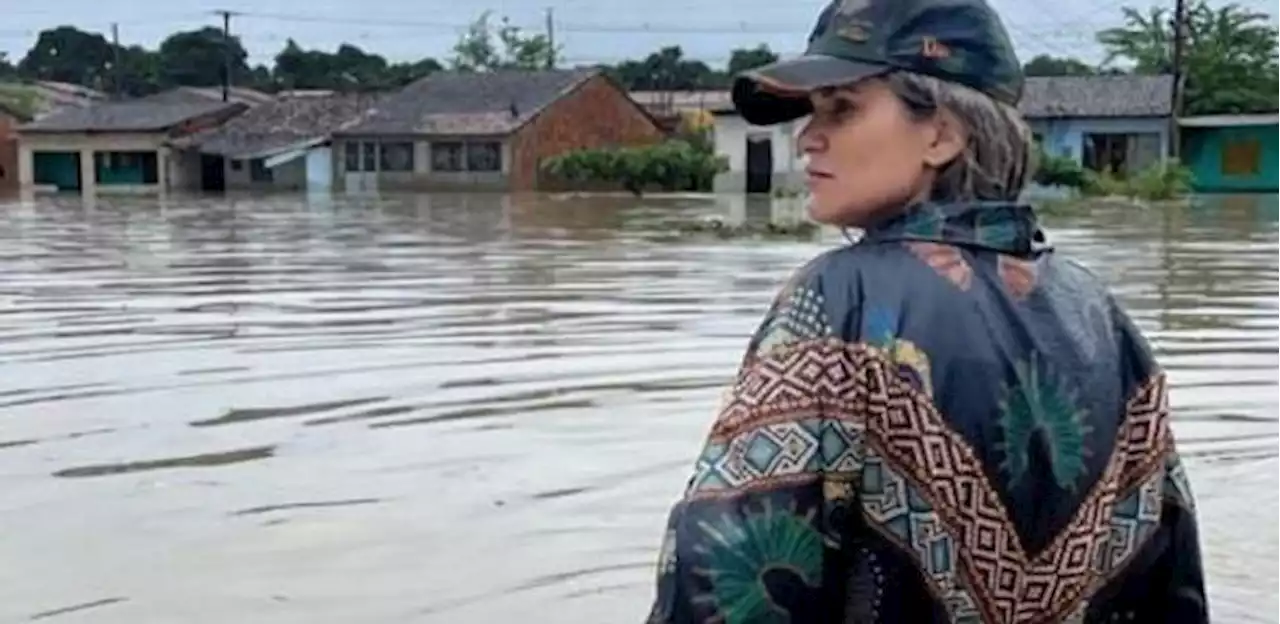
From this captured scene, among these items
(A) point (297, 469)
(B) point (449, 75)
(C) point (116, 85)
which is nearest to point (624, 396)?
(A) point (297, 469)

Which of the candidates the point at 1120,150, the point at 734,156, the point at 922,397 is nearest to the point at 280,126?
the point at 734,156

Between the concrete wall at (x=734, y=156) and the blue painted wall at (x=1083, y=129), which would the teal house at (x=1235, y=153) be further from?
the concrete wall at (x=734, y=156)

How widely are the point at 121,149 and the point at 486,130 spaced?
1428 centimetres

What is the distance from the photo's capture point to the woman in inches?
70.7

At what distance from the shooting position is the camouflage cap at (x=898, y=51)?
6.26ft

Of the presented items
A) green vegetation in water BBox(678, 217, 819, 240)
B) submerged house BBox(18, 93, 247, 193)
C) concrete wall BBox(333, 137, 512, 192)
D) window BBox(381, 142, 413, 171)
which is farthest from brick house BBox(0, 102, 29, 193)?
green vegetation in water BBox(678, 217, 819, 240)

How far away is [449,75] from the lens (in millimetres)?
66438

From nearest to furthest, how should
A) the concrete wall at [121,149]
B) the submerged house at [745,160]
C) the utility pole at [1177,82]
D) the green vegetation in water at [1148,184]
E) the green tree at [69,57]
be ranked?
the green vegetation in water at [1148,184], the utility pole at [1177,82], the submerged house at [745,160], the concrete wall at [121,149], the green tree at [69,57]

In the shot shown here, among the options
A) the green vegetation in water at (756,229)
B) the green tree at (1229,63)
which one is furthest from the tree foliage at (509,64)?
the green vegetation in water at (756,229)

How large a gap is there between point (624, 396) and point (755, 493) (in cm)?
742

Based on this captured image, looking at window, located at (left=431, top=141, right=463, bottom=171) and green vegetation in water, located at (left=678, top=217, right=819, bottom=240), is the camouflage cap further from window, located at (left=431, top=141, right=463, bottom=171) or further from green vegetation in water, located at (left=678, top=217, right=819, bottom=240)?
window, located at (left=431, top=141, right=463, bottom=171)

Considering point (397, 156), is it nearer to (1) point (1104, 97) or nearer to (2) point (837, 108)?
(1) point (1104, 97)

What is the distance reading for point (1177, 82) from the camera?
169 feet

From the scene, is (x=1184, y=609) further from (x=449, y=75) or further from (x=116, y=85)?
(x=116, y=85)
